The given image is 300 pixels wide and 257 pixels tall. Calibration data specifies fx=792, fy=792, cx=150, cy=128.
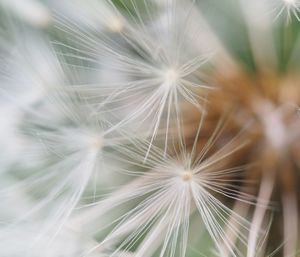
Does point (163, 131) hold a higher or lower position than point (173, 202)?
higher

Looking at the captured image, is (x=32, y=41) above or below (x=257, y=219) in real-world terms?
above

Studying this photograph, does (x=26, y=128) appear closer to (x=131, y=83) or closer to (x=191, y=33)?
(x=131, y=83)

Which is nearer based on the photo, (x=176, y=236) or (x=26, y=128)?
(x=176, y=236)

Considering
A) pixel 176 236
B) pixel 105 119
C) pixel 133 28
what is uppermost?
pixel 133 28

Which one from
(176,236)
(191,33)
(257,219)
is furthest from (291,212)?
(191,33)

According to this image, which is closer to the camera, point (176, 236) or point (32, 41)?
point (176, 236)

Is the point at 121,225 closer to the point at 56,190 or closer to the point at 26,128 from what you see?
the point at 56,190

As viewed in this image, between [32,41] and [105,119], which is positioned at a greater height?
[32,41]

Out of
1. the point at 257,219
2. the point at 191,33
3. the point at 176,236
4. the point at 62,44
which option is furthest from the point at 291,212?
the point at 62,44

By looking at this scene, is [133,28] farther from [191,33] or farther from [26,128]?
[26,128]
